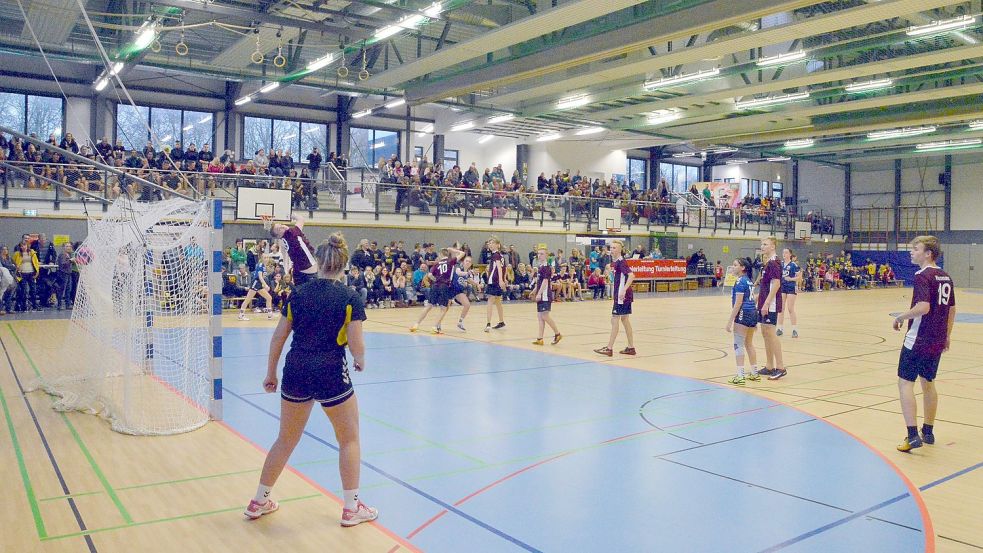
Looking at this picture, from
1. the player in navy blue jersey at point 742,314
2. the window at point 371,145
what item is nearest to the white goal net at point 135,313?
the player in navy blue jersey at point 742,314

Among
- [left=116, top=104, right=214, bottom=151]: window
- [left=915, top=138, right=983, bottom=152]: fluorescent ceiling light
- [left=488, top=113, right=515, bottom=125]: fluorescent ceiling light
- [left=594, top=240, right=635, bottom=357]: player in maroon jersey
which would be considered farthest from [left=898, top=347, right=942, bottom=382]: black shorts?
[left=915, top=138, right=983, bottom=152]: fluorescent ceiling light

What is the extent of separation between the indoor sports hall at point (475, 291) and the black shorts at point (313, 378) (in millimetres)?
19

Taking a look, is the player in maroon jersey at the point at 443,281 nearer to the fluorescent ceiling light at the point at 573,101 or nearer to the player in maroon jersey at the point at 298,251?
the player in maroon jersey at the point at 298,251

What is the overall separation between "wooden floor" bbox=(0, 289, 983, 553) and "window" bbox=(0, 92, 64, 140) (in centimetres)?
1579

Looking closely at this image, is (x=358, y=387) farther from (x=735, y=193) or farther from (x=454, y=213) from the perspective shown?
(x=735, y=193)

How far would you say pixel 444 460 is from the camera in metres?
6.53

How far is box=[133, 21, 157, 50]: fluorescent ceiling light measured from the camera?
59.3ft

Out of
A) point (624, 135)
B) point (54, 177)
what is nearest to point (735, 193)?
point (624, 135)

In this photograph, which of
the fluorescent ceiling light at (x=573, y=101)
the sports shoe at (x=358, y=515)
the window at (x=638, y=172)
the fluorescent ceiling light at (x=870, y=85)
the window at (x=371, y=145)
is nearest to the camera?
the sports shoe at (x=358, y=515)

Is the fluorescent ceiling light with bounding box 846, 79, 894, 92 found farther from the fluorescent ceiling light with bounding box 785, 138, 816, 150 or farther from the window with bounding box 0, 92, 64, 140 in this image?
the window with bounding box 0, 92, 64, 140

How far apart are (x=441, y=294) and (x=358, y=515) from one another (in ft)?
37.5

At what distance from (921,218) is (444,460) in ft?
160

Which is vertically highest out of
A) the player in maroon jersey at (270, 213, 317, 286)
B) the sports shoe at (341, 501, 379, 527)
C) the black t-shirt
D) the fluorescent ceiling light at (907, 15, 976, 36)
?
the fluorescent ceiling light at (907, 15, 976, 36)

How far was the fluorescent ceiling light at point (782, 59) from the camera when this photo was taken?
20859mm
